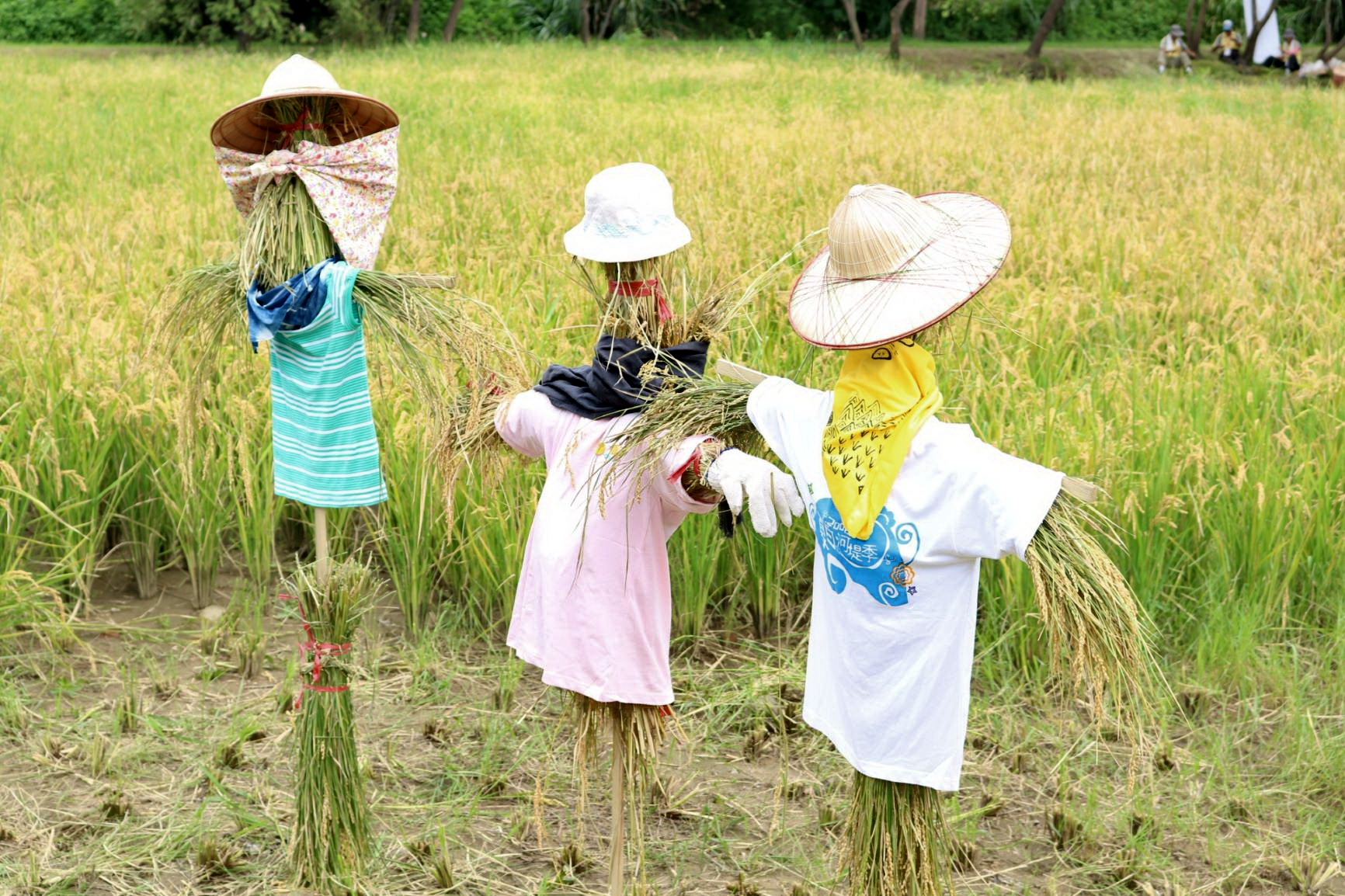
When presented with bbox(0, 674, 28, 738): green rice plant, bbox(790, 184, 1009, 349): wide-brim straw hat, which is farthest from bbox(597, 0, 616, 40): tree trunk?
bbox(790, 184, 1009, 349): wide-brim straw hat

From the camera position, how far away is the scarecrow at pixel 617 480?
2125 mm

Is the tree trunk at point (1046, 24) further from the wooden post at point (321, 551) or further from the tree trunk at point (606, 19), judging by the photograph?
the wooden post at point (321, 551)

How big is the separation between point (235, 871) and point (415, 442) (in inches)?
52.6

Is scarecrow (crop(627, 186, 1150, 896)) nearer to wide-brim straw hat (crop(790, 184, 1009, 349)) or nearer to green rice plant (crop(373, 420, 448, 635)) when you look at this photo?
wide-brim straw hat (crop(790, 184, 1009, 349))

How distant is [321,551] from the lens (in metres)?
2.53

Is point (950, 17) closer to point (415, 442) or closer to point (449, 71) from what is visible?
point (449, 71)

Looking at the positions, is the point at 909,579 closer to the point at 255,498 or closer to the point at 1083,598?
the point at 1083,598

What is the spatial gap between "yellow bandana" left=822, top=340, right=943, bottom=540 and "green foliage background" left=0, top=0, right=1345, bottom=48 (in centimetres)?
2091

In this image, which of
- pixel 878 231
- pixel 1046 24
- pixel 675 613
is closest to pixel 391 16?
pixel 1046 24

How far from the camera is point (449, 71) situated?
14953 millimetres

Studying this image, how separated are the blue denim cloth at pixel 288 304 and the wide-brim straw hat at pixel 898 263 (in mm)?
969

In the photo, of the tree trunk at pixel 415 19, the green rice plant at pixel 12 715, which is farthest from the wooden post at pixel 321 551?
the tree trunk at pixel 415 19

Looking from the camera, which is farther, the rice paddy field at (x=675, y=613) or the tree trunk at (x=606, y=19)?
the tree trunk at (x=606, y=19)

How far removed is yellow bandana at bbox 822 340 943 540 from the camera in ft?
6.04
